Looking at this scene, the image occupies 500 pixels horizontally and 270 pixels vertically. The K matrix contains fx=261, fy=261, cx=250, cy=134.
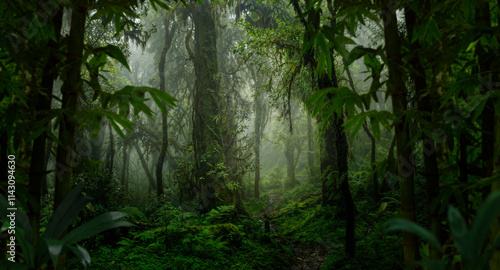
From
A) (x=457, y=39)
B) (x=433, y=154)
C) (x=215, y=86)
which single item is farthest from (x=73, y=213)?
(x=215, y=86)

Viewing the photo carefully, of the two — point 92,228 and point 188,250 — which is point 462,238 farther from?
point 188,250

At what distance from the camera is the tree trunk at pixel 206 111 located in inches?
266

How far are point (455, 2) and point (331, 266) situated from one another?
359 cm

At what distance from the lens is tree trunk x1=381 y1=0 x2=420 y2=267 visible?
1485mm

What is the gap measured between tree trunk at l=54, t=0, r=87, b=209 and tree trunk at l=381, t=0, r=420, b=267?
1.88 metres

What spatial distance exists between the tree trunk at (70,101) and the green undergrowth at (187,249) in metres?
2.54

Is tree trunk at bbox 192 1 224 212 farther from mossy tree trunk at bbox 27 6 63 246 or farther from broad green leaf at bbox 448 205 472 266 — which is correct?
broad green leaf at bbox 448 205 472 266

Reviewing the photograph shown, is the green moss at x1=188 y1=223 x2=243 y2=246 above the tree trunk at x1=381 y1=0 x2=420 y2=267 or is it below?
below

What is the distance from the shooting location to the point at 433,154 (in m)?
1.49

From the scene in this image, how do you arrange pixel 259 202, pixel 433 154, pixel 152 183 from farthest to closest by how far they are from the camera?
pixel 152 183 < pixel 259 202 < pixel 433 154

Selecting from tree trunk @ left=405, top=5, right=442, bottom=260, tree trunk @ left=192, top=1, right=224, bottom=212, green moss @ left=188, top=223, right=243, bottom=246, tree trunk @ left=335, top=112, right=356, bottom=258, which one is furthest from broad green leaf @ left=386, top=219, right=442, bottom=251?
tree trunk @ left=192, top=1, right=224, bottom=212

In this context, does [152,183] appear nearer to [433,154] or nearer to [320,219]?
[320,219]

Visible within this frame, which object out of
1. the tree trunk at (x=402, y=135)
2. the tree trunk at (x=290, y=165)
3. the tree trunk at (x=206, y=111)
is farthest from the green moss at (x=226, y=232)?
the tree trunk at (x=290, y=165)

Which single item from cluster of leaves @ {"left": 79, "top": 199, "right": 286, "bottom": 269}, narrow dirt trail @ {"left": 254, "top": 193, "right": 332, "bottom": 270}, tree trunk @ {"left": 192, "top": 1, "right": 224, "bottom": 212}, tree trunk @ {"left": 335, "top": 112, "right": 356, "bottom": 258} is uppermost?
tree trunk @ {"left": 192, "top": 1, "right": 224, "bottom": 212}
